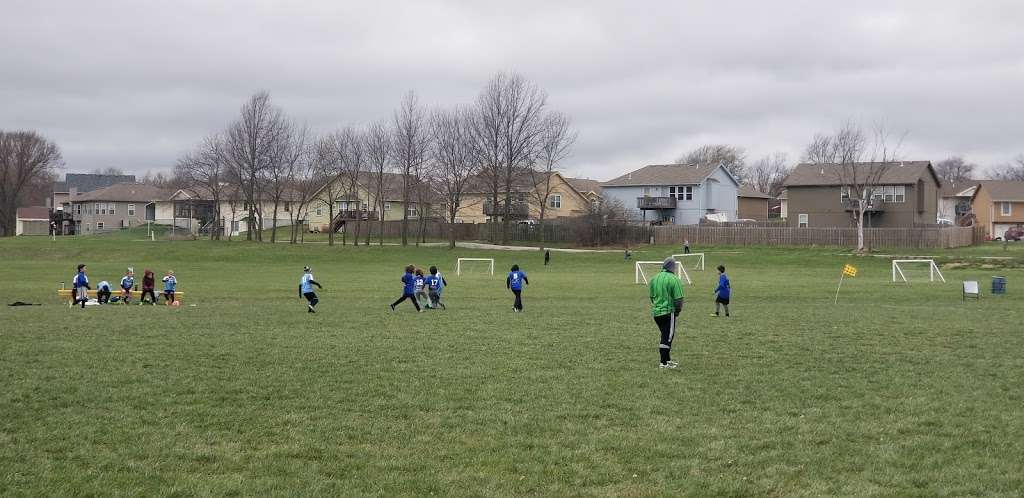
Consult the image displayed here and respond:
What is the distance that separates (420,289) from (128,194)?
11099cm

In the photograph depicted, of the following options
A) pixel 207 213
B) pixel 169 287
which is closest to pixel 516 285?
pixel 169 287

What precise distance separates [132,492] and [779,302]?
88.4ft

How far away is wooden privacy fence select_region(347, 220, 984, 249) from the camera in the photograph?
71.8m

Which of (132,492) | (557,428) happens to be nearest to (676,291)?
(557,428)

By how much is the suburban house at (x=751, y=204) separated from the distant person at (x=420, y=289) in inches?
3745

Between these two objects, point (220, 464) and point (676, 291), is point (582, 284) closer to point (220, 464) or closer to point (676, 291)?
point (676, 291)

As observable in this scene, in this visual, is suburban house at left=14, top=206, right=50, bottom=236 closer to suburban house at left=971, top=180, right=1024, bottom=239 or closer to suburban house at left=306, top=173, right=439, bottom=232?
suburban house at left=306, top=173, right=439, bottom=232

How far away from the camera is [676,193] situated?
9825 centimetres

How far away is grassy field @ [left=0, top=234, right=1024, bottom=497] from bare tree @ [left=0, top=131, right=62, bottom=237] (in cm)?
10259

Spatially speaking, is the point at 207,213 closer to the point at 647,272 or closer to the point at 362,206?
the point at 362,206

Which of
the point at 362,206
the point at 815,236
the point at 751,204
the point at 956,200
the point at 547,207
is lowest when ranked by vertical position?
the point at 815,236

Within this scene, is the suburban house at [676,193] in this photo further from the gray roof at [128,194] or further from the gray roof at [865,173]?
the gray roof at [128,194]

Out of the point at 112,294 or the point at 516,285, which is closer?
the point at 516,285

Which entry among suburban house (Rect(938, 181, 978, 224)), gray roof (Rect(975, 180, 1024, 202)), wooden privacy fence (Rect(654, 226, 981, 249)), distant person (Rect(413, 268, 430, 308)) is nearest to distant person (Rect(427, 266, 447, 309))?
distant person (Rect(413, 268, 430, 308))
